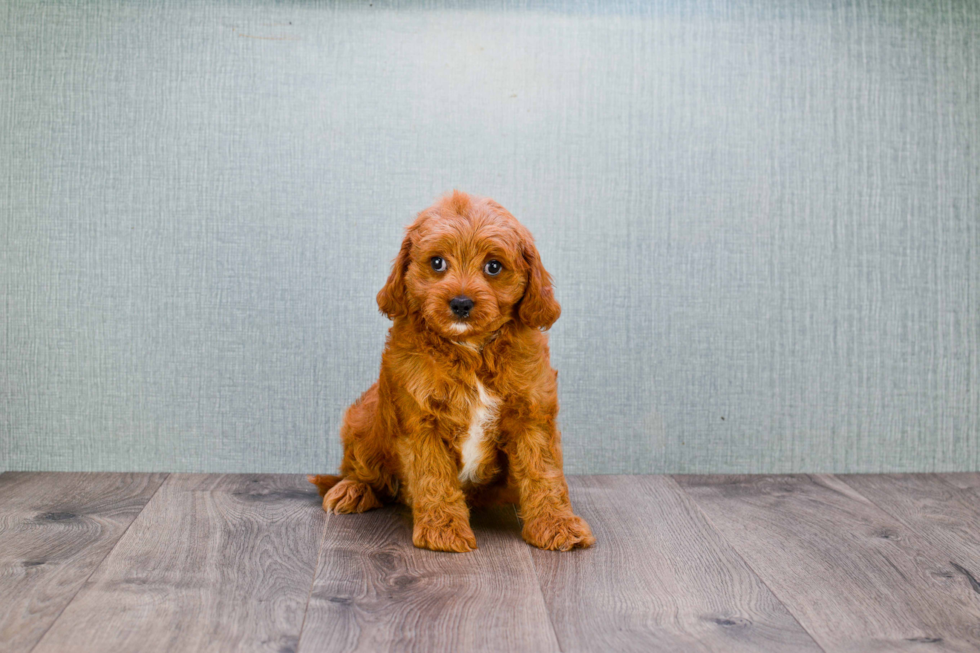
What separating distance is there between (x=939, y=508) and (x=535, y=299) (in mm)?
1273

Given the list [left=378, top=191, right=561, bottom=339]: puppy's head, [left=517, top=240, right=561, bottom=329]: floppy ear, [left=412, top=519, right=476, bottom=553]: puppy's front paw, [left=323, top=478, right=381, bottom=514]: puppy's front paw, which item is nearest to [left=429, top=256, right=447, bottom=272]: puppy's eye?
[left=378, top=191, right=561, bottom=339]: puppy's head

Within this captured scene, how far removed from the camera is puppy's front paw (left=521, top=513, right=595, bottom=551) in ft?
5.92

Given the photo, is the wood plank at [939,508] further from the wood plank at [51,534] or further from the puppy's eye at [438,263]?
the wood plank at [51,534]

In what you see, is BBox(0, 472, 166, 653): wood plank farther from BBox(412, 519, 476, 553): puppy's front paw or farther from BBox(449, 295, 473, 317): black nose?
BBox(449, 295, 473, 317): black nose

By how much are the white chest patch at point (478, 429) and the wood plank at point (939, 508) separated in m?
1.03

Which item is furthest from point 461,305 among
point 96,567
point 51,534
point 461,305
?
point 51,534

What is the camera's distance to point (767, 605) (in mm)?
1550

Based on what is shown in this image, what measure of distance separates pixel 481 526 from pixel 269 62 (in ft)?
4.66

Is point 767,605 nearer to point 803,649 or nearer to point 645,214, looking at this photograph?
point 803,649

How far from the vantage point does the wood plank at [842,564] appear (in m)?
1.45

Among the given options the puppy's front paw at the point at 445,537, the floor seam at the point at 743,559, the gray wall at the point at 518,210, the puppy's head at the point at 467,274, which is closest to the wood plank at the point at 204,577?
the puppy's front paw at the point at 445,537

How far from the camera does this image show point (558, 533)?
5.93 ft

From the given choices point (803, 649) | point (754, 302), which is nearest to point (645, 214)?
point (754, 302)

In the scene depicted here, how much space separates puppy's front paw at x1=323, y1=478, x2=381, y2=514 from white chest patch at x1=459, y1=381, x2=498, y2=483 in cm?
32
